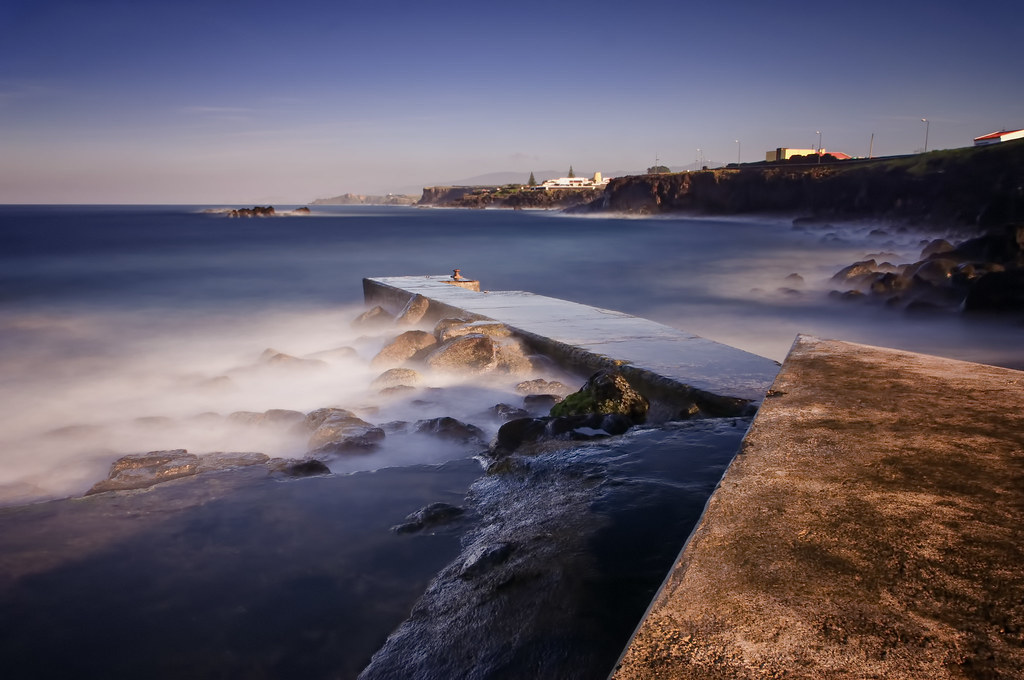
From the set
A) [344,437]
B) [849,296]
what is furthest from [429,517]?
[849,296]

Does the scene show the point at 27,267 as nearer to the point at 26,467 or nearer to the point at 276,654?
the point at 26,467

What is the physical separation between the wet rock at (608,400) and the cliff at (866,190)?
3031 cm

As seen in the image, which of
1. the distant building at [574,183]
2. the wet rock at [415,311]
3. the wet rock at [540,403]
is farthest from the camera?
the distant building at [574,183]

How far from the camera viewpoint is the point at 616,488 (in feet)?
10.4

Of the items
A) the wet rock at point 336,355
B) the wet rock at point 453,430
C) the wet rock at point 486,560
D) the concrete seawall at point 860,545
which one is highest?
the concrete seawall at point 860,545

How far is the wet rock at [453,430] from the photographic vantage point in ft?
18.2

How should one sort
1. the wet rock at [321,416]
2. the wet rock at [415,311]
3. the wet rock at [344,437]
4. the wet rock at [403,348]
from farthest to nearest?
1. the wet rock at [415,311]
2. the wet rock at [403,348]
3. the wet rock at [321,416]
4. the wet rock at [344,437]

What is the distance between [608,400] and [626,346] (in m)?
1.63

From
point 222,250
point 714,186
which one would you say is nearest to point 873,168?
point 714,186

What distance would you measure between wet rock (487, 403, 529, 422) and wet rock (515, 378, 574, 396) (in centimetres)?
34

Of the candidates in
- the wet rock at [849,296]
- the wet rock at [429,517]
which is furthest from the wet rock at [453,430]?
the wet rock at [849,296]

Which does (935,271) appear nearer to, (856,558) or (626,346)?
(626,346)

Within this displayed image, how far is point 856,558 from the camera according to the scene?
153 cm

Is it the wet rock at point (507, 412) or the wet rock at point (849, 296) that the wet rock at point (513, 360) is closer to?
the wet rock at point (507, 412)
